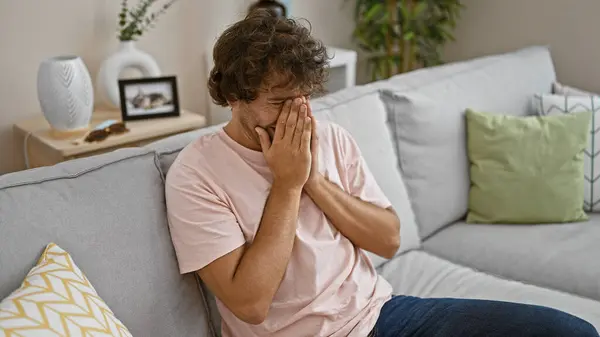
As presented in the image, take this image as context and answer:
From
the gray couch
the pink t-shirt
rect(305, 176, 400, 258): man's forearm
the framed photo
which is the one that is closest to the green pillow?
the gray couch

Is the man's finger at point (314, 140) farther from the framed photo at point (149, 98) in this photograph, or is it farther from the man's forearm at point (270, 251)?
the framed photo at point (149, 98)

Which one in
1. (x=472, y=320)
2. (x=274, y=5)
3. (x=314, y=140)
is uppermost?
(x=274, y=5)

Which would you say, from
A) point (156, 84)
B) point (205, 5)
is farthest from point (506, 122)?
point (205, 5)

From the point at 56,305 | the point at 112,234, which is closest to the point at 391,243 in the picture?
the point at 112,234

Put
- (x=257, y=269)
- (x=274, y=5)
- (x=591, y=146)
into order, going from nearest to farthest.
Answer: (x=257, y=269), (x=591, y=146), (x=274, y=5)

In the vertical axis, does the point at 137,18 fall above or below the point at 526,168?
above

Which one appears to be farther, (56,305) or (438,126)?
(438,126)

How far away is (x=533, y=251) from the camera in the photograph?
1.92m

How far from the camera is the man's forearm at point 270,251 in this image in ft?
4.11

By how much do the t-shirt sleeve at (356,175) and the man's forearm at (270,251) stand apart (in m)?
0.21

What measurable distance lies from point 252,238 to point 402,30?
2.16 metres

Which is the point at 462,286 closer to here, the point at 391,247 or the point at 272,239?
the point at 391,247

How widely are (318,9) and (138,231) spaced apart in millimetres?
2191

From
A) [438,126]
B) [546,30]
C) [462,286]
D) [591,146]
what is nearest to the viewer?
[462,286]
